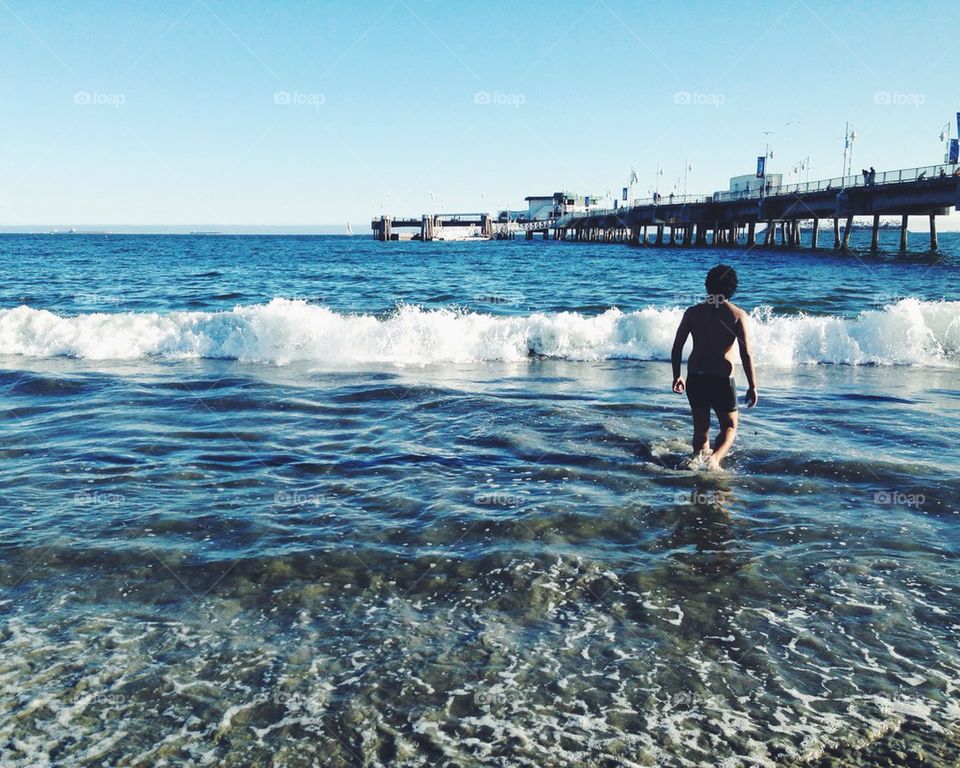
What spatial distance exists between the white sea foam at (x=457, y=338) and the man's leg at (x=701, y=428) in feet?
25.0

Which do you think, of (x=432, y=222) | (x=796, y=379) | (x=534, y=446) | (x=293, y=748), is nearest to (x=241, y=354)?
(x=534, y=446)

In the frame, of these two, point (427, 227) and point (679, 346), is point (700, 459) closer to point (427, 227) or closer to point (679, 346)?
point (679, 346)

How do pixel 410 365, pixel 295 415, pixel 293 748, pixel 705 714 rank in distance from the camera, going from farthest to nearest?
pixel 410 365 < pixel 295 415 < pixel 705 714 < pixel 293 748

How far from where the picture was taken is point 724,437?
22.8 feet

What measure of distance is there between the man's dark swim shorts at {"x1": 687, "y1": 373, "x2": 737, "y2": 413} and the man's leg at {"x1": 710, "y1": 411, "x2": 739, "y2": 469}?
0.21 ft

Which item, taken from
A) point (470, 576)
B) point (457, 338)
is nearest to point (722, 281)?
point (470, 576)

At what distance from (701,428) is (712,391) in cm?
39

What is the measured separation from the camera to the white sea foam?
47.6ft

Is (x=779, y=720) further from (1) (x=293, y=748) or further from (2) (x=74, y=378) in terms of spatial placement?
(2) (x=74, y=378)

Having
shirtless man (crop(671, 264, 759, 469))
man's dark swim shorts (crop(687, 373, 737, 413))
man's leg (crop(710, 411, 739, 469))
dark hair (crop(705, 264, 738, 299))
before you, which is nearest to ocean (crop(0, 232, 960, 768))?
man's leg (crop(710, 411, 739, 469))

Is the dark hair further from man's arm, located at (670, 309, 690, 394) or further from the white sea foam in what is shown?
the white sea foam

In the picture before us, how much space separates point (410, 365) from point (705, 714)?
420 inches

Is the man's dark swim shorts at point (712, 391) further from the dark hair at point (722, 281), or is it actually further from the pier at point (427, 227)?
the pier at point (427, 227)

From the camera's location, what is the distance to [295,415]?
9.27 meters
